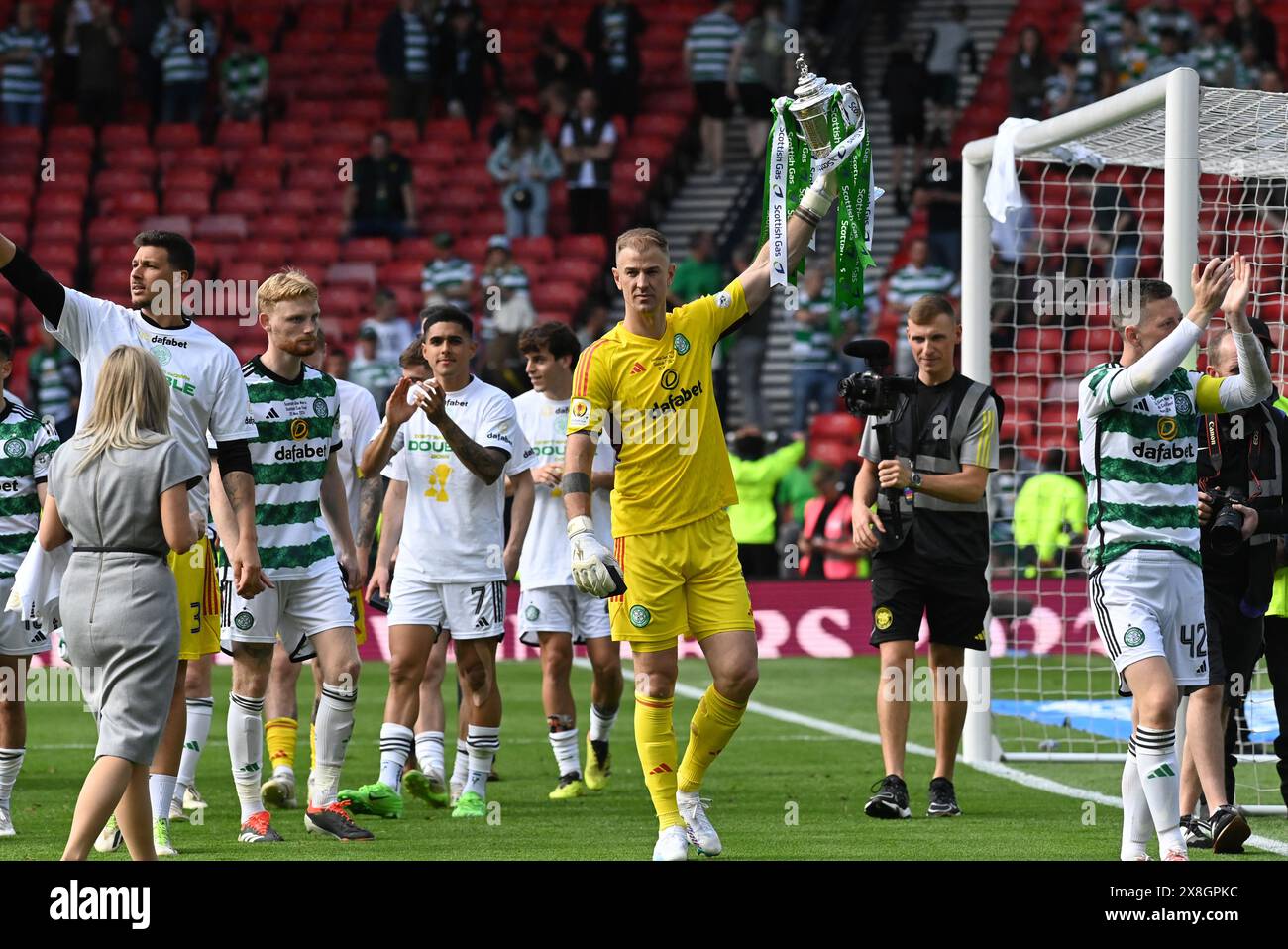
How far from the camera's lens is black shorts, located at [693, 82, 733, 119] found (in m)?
23.1

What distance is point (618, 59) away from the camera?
2325cm

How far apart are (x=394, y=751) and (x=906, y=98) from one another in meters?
15.5

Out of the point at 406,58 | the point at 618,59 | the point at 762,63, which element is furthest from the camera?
the point at 406,58

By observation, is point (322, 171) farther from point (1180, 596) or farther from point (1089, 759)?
point (1180, 596)

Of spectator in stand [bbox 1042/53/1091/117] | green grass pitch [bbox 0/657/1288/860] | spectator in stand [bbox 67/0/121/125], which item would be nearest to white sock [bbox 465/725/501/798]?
green grass pitch [bbox 0/657/1288/860]

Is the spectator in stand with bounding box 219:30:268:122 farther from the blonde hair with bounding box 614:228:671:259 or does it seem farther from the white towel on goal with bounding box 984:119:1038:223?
the blonde hair with bounding box 614:228:671:259

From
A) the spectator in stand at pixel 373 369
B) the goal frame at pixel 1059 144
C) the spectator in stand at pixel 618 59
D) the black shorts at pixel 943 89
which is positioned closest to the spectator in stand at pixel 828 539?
the spectator in stand at pixel 373 369

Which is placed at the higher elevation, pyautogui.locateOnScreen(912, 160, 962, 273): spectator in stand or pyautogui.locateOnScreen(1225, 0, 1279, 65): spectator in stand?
pyautogui.locateOnScreen(1225, 0, 1279, 65): spectator in stand

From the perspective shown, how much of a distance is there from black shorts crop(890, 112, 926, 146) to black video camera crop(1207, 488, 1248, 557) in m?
15.2

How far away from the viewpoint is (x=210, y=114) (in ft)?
79.9

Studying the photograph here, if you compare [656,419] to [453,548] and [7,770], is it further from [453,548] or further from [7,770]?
[7,770]

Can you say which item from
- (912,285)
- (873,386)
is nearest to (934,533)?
(873,386)

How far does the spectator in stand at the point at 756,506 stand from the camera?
17672 mm
